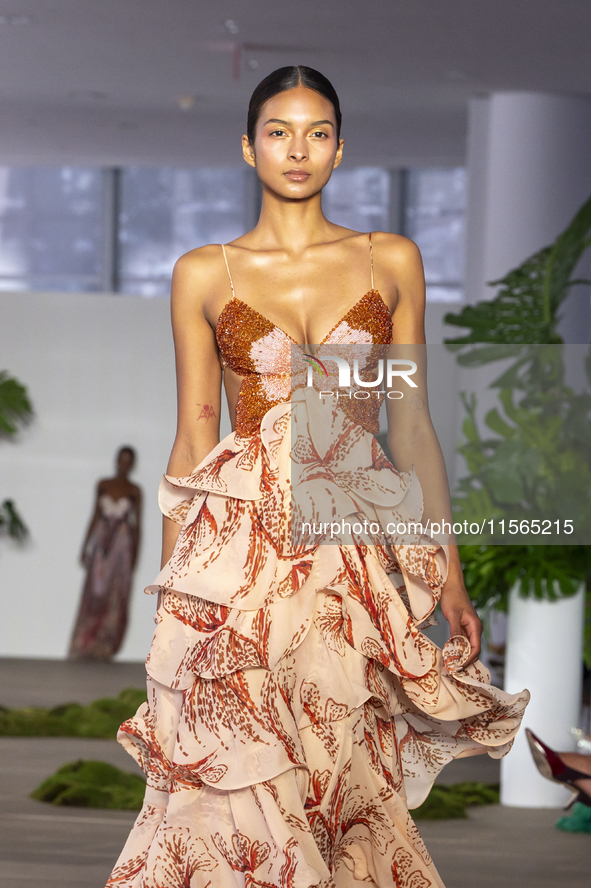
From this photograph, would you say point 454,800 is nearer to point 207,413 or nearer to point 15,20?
point 207,413

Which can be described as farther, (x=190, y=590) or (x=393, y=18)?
Answer: (x=393, y=18)

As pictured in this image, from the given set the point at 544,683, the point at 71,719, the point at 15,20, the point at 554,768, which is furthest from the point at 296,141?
the point at 15,20

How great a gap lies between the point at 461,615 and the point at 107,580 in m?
4.69

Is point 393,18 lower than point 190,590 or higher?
higher

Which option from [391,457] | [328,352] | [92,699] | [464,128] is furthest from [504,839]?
[464,128]

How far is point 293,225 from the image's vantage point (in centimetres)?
163

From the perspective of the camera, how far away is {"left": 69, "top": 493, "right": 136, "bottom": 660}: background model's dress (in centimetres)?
609

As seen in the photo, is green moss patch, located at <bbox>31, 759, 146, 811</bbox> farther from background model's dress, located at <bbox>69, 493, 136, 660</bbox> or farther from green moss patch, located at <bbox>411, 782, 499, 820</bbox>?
background model's dress, located at <bbox>69, 493, 136, 660</bbox>

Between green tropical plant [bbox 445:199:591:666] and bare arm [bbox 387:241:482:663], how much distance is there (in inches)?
72.5

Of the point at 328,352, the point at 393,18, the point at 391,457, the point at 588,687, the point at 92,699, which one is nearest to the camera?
the point at 328,352

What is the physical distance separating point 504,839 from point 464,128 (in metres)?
4.95

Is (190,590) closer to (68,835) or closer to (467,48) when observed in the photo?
(68,835)

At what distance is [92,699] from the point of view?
196 inches

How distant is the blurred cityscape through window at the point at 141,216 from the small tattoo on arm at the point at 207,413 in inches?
290
